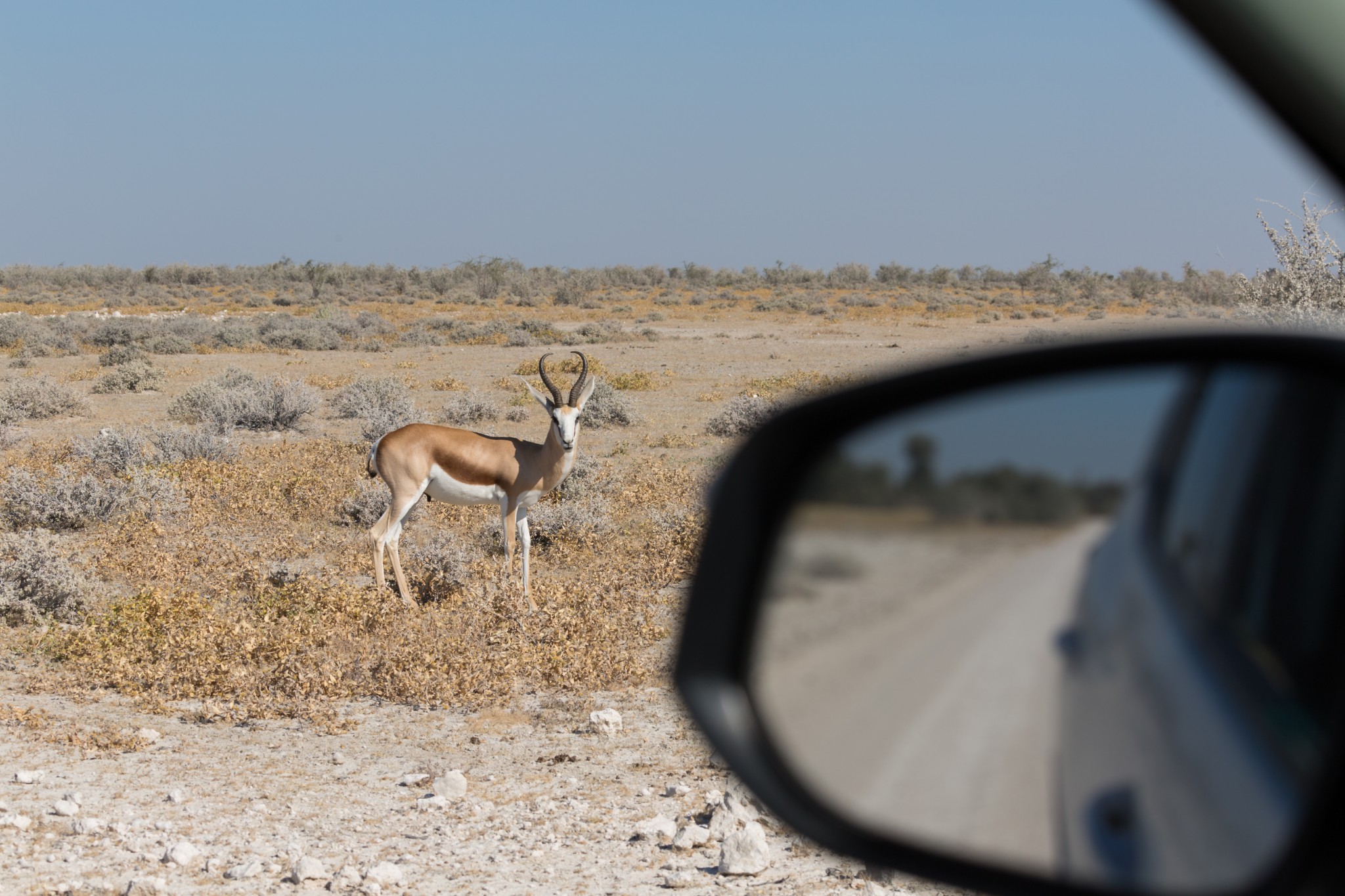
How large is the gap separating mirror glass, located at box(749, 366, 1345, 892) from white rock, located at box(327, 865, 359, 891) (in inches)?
128

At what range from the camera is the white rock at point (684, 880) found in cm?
394

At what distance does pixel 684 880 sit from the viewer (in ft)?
13.0

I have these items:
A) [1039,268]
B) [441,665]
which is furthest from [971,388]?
[1039,268]

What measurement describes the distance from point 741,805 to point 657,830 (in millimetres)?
343

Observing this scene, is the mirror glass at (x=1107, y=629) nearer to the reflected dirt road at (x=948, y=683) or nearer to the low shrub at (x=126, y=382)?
the reflected dirt road at (x=948, y=683)

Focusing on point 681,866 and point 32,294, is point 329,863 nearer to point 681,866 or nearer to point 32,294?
point 681,866

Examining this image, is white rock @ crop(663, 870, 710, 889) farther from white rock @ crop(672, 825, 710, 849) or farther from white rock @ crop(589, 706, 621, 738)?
white rock @ crop(589, 706, 621, 738)

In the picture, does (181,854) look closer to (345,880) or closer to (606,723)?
(345,880)

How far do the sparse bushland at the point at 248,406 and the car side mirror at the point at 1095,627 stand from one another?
1538 cm

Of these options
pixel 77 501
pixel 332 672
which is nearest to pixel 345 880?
pixel 332 672

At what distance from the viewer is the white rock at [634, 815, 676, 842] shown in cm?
432

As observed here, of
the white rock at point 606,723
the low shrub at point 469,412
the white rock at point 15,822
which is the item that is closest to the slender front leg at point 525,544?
the white rock at point 606,723

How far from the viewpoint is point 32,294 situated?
54.3 metres

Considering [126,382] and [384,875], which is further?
[126,382]
